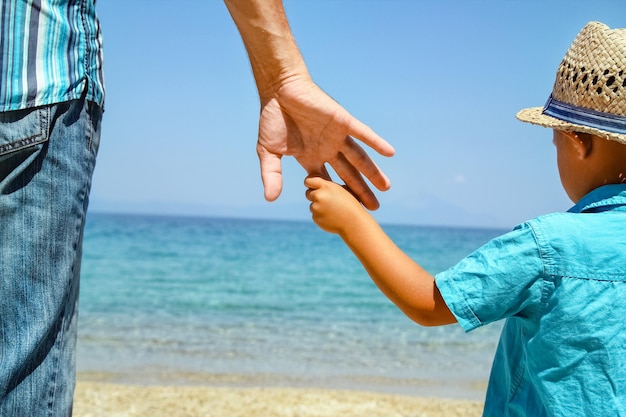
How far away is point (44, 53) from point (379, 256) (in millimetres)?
834

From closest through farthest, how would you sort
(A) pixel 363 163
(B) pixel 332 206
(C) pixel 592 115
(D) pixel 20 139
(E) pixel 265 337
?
(D) pixel 20 139 → (C) pixel 592 115 → (B) pixel 332 206 → (A) pixel 363 163 → (E) pixel 265 337

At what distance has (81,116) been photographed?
1422mm

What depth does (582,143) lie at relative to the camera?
1.62 metres

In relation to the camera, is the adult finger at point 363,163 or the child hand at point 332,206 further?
the adult finger at point 363,163

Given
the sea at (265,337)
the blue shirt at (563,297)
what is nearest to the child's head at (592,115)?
the blue shirt at (563,297)

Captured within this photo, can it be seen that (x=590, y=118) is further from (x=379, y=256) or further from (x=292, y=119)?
(x=292, y=119)

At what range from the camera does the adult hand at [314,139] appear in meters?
1.78

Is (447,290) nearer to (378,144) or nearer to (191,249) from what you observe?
(378,144)

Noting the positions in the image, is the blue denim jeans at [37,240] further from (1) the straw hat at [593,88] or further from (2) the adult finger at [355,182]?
(1) the straw hat at [593,88]

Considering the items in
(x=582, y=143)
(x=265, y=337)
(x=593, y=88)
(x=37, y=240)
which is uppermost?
(x=593, y=88)

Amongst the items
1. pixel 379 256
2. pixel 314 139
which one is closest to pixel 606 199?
pixel 379 256

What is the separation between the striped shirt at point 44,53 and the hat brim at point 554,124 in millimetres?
1035

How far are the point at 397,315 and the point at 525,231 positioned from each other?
8.58 m

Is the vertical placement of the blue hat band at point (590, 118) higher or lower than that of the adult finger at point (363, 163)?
higher
